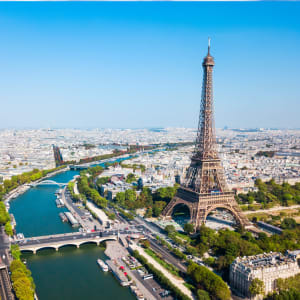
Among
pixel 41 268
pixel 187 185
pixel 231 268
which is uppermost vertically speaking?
pixel 187 185

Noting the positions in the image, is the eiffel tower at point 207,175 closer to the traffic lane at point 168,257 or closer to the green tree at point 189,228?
the green tree at point 189,228

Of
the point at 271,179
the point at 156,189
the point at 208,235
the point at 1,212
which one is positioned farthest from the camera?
the point at 271,179

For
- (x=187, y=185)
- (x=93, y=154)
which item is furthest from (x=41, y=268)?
(x=93, y=154)

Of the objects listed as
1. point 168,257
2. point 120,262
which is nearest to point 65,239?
point 120,262

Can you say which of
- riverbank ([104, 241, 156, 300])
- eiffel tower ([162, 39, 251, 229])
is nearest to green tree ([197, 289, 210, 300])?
riverbank ([104, 241, 156, 300])

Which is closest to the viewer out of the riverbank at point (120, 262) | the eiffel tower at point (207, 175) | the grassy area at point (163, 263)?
the riverbank at point (120, 262)

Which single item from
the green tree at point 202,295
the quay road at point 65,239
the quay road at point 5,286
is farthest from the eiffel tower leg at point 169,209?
the quay road at point 5,286

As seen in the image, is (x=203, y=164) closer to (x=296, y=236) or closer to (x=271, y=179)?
(x=296, y=236)
